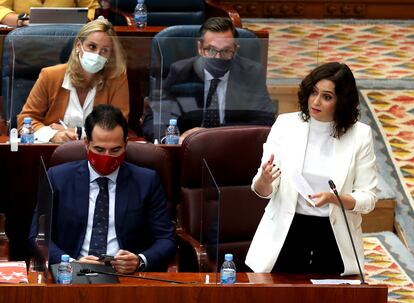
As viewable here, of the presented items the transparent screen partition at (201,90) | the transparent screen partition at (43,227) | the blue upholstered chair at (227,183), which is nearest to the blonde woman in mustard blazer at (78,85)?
the transparent screen partition at (201,90)

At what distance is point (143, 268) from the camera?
4148 mm

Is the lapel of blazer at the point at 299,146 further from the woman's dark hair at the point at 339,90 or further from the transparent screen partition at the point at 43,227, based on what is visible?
the transparent screen partition at the point at 43,227

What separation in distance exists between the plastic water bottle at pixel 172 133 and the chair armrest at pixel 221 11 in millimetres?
1635

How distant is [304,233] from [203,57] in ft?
4.34

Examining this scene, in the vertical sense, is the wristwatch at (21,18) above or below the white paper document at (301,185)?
above

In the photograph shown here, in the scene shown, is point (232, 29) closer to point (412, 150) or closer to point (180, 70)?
point (180, 70)

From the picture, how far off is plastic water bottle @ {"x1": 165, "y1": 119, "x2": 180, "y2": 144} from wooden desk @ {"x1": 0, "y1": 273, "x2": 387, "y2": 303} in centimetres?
128

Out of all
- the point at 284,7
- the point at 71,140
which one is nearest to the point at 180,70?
the point at 71,140

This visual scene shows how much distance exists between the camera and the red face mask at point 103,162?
419 cm

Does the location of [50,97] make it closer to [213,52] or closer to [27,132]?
[27,132]

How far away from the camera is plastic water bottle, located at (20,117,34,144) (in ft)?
16.0

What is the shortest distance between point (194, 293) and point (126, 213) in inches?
24.9

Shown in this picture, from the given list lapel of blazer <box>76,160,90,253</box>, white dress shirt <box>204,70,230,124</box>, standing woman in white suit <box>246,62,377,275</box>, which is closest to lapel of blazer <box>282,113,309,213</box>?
standing woman in white suit <box>246,62,377,275</box>

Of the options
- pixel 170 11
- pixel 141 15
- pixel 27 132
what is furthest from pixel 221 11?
pixel 27 132
